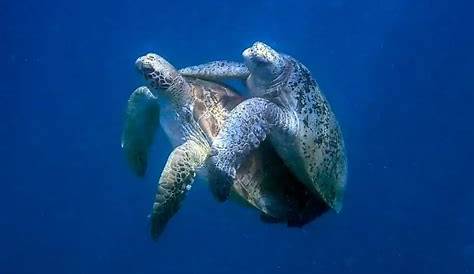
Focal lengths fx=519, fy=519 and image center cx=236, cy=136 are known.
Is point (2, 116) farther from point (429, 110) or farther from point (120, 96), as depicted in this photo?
point (429, 110)

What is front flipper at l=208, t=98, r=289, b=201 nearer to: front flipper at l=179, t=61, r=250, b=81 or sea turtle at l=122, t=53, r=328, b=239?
sea turtle at l=122, t=53, r=328, b=239

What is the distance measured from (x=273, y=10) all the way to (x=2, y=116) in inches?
317

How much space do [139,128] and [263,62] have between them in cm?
145

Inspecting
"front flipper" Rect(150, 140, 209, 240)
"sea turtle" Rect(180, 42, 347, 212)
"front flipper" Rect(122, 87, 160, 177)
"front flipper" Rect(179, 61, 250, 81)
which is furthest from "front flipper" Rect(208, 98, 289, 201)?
"front flipper" Rect(122, 87, 160, 177)

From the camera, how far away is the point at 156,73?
4.19 meters

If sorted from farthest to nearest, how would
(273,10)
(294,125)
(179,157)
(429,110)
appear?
1. (429,110)
2. (273,10)
3. (294,125)
4. (179,157)

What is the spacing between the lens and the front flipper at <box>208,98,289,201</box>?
11.8 ft

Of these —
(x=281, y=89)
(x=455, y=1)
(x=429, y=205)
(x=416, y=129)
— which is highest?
(x=455, y=1)

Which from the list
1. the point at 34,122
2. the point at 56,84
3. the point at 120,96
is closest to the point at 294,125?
the point at 120,96

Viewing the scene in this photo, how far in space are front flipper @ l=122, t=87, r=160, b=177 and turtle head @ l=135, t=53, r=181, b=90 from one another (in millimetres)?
519

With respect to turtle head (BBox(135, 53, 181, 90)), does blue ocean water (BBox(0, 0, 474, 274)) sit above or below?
above

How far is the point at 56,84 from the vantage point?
13172 millimetres

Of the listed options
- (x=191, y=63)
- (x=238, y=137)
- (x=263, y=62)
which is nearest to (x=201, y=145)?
(x=238, y=137)

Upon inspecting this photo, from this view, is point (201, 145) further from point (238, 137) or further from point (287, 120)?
point (287, 120)
